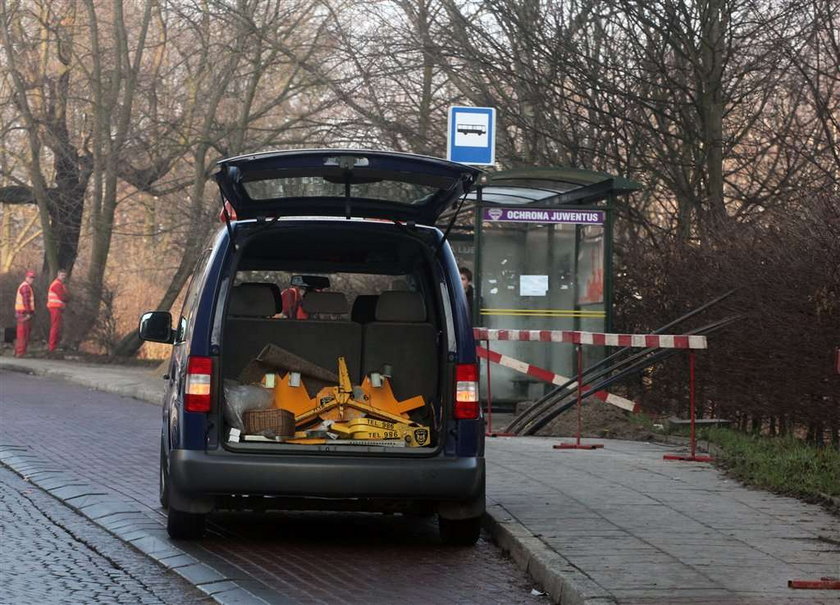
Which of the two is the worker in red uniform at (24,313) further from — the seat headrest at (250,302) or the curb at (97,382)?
the seat headrest at (250,302)

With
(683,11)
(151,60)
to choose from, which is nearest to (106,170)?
(151,60)

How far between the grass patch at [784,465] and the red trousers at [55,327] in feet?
67.9

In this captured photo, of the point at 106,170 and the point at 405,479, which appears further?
the point at 106,170

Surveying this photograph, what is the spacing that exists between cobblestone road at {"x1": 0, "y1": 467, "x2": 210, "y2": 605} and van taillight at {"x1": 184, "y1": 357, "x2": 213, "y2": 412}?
80 centimetres

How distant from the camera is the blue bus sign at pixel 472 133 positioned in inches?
602

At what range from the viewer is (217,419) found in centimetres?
821

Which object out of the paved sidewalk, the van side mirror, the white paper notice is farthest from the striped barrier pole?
the white paper notice

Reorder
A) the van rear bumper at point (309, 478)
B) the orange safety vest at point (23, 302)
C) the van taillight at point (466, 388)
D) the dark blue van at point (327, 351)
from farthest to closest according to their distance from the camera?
the orange safety vest at point (23, 302) < the van taillight at point (466, 388) < the dark blue van at point (327, 351) < the van rear bumper at point (309, 478)

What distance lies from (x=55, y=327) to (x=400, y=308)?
23912mm

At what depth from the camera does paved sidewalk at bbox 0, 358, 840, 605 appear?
686 cm

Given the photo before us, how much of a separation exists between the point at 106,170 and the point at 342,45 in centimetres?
857

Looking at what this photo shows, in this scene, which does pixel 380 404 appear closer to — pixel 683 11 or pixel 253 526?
pixel 253 526

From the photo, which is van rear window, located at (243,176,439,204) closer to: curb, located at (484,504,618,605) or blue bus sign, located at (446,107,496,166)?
curb, located at (484,504,618,605)

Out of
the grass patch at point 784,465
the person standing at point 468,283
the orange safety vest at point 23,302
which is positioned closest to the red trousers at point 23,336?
the orange safety vest at point 23,302
